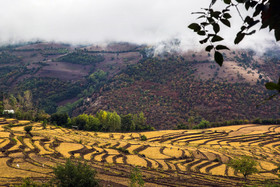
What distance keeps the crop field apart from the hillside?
39113mm

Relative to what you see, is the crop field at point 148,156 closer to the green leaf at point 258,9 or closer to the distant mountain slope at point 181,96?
the green leaf at point 258,9

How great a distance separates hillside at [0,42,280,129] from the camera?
11606 centimetres

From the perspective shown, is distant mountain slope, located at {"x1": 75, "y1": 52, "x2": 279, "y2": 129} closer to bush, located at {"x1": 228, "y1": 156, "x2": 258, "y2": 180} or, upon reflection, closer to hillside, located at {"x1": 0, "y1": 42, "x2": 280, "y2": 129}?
hillside, located at {"x1": 0, "y1": 42, "x2": 280, "y2": 129}

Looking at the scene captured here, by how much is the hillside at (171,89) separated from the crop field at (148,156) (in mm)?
39113

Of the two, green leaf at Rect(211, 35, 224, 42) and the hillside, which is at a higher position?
green leaf at Rect(211, 35, 224, 42)

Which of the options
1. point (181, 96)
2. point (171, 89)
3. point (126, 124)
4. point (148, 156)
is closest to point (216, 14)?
point (148, 156)

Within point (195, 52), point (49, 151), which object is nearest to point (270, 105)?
point (195, 52)

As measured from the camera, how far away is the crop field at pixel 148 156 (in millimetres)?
33062

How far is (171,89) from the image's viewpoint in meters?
144

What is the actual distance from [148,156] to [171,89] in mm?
97795

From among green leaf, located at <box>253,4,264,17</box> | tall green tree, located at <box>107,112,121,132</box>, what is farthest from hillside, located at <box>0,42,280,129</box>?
green leaf, located at <box>253,4,264,17</box>

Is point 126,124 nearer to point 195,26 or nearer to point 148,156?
point 148,156

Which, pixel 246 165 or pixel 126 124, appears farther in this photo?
pixel 126 124

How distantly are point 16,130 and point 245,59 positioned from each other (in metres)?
159
